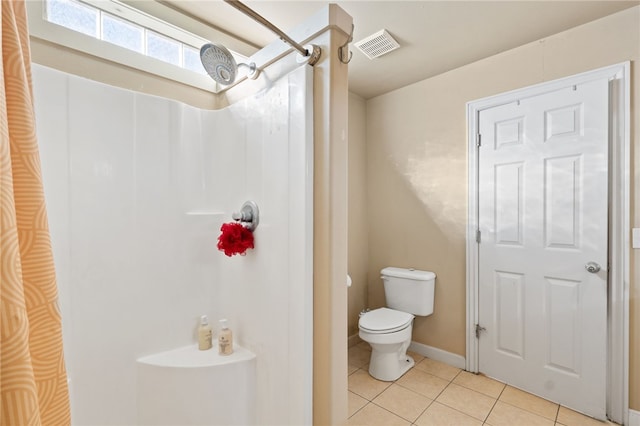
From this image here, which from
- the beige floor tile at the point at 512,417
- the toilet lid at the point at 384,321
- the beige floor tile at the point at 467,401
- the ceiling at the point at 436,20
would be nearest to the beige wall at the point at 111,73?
the ceiling at the point at 436,20

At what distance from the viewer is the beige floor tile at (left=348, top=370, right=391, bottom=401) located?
2.04m

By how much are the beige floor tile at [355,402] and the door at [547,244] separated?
3.33 feet

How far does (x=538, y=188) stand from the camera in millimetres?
1975

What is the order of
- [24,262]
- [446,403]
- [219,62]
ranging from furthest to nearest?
[446,403] < [219,62] < [24,262]

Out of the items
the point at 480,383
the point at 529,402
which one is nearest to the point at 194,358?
the point at 480,383

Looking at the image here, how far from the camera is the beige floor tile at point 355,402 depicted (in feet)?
6.12

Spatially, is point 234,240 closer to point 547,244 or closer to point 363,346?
point 363,346

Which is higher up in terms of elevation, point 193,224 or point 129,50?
point 129,50

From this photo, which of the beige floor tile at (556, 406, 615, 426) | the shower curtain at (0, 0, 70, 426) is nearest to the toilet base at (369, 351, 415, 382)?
the beige floor tile at (556, 406, 615, 426)

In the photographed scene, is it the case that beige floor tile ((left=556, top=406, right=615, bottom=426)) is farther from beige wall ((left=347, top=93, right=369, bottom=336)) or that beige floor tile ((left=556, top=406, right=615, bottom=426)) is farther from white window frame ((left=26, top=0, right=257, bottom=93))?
white window frame ((left=26, top=0, right=257, bottom=93))

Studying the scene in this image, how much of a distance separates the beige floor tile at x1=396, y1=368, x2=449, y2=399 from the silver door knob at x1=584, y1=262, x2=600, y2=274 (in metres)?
1.23

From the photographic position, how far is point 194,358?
149 cm

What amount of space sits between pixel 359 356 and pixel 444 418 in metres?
0.90

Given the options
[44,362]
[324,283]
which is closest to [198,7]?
[324,283]
